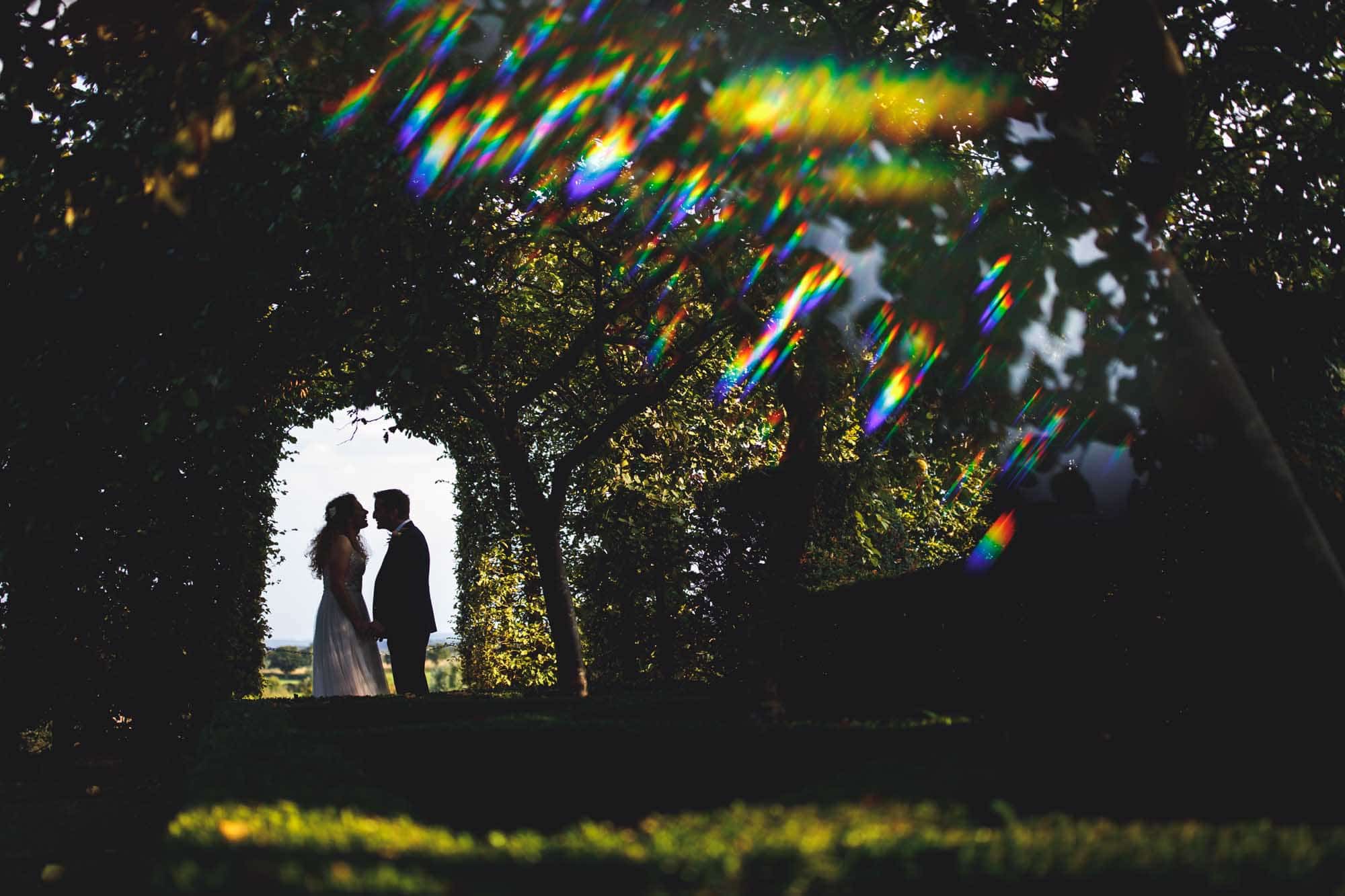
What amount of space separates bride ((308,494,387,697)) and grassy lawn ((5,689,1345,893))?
482 cm

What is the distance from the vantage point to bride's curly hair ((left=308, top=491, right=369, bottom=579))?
10.9m

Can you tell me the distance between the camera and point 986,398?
7.89 m

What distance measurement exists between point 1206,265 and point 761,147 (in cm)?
519

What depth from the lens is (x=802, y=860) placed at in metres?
1.97

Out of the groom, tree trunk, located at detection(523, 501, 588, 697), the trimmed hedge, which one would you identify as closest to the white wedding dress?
the groom

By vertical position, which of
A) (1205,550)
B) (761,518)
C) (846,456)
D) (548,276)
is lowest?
Answer: (1205,550)

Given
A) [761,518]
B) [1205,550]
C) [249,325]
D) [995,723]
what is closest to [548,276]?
[761,518]

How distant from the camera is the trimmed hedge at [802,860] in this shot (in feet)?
6.30

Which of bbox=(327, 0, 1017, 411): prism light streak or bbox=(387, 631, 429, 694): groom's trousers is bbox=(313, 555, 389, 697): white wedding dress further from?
bbox=(327, 0, 1017, 411): prism light streak

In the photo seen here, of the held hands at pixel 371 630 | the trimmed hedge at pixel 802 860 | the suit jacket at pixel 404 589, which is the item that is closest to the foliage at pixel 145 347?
the suit jacket at pixel 404 589

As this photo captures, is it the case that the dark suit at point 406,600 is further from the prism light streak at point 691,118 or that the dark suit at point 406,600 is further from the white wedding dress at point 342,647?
the prism light streak at point 691,118

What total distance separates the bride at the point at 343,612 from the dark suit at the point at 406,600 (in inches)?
11.3

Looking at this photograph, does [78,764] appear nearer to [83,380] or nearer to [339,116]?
[83,380]

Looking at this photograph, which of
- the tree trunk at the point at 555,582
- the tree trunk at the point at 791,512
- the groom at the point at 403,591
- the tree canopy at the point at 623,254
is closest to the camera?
the tree canopy at the point at 623,254
